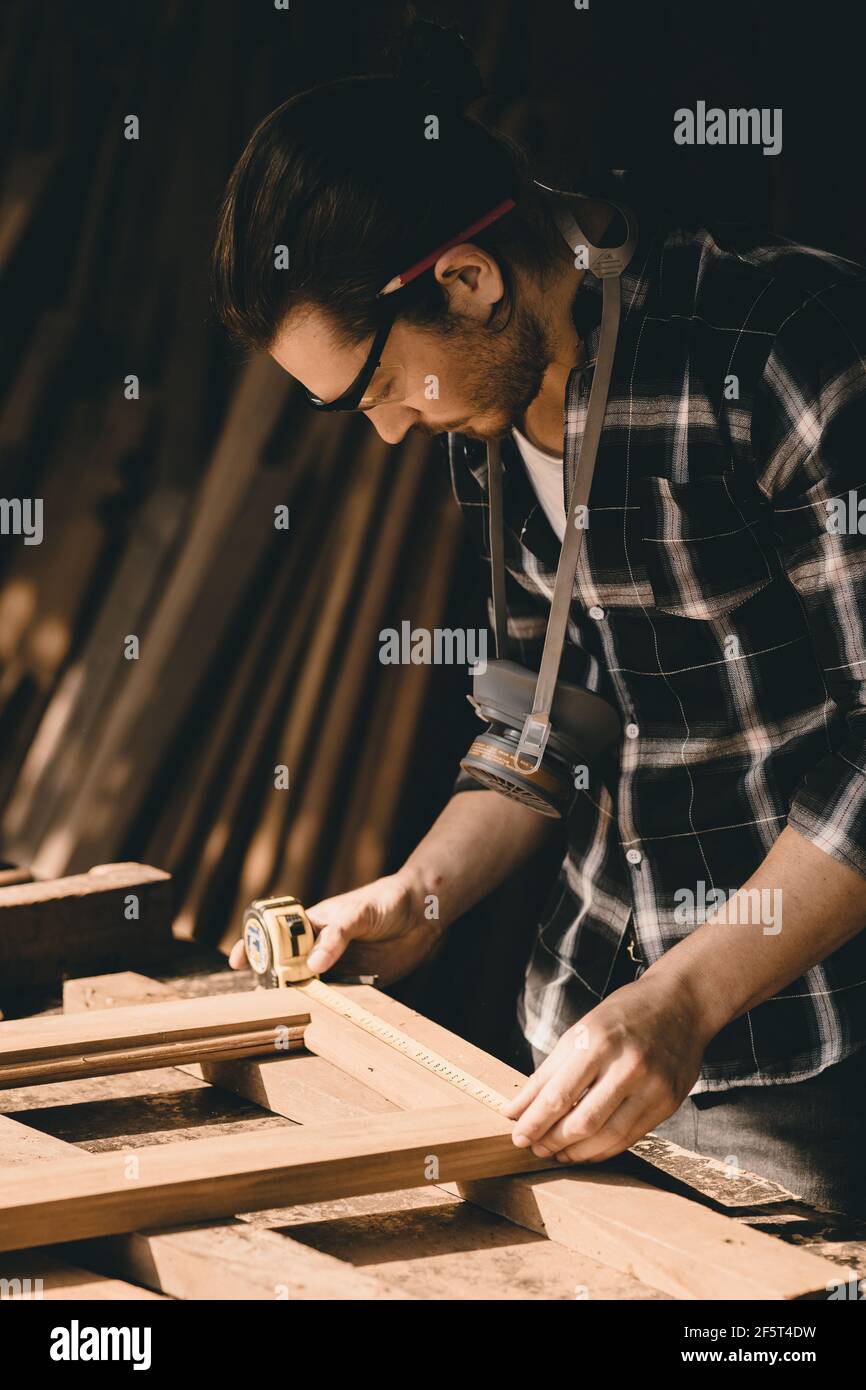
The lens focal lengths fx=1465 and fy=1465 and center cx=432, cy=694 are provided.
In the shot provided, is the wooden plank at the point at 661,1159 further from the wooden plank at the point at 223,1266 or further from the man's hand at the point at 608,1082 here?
the wooden plank at the point at 223,1266

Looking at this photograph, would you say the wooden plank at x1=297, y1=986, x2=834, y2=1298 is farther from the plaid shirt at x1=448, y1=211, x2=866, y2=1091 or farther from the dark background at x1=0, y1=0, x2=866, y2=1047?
the dark background at x1=0, y1=0, x2=866, y2=1047

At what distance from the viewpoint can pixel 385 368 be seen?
1.85 meters

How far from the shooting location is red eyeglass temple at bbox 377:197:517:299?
177 centimetres

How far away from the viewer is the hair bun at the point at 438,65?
1.85 meters

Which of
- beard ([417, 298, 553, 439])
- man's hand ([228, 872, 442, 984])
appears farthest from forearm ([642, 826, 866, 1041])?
beard ([417, 298, 553, 439])

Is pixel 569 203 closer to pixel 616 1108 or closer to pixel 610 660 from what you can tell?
pixel 610 660

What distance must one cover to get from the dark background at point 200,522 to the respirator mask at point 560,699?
3.76 feet

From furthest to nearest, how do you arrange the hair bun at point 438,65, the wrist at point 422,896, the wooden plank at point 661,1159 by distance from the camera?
the wrist at point 422,896
the hair bun at point 438,65
the wooden plank at point 661,1159

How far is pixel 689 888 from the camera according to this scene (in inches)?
79.0

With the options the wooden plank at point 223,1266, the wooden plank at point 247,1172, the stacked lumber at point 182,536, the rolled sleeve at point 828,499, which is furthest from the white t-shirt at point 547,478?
the stacked lumber at point 182,536

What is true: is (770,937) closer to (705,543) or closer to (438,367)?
(705,543)

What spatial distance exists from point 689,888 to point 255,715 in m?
1.77

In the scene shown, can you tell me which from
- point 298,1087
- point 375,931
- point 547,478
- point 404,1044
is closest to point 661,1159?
point 404,1044
